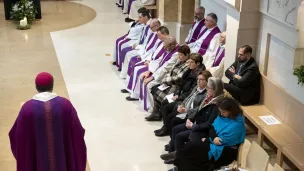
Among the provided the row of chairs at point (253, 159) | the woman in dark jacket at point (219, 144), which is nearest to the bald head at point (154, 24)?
the woman in dark jacket at point (219, 144)

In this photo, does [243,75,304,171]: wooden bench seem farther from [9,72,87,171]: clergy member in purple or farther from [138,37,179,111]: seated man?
[9,72,87,171]: clergy member in purple

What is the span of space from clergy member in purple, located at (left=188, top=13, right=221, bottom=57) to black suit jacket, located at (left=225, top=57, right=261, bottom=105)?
1.15 m

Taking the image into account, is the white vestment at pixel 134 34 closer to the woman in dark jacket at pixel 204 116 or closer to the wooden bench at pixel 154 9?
the wooden bench at pixel 154 9

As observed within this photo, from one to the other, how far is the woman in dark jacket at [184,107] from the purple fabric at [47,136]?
1720mm

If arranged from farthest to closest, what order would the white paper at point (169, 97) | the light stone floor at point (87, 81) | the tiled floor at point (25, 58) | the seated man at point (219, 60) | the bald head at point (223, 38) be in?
the tiled floor at point (25, 58)
the bald head at point (223, 38)
the seated man at point (219, 60)
the white paper at point (169, 97)
the light stone floor at point (87, 81)

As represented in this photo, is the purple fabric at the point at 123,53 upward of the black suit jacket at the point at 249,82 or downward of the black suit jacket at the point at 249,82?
downward

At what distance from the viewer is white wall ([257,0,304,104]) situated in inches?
228

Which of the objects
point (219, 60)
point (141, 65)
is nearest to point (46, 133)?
point (219, 60)

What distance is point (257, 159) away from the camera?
503 cm

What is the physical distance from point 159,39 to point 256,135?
2.43 metres

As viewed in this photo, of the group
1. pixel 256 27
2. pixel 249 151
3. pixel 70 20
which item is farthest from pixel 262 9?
pixel 70 20

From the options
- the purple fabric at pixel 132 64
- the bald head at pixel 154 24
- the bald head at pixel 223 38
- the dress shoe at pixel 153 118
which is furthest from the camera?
the purple fabric at pixel 132 64

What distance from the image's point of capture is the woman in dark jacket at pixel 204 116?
18.8 feet

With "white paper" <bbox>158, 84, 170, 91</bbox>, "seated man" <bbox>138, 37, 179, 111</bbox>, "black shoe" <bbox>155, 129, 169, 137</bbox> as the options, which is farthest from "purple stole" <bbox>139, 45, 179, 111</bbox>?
"black shoe" <bbox>155, 129, 169, 137</bbox>
